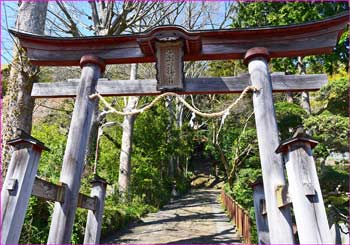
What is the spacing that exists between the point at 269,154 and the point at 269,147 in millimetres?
74

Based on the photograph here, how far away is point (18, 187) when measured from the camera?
2.19 metres

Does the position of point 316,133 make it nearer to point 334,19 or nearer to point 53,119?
point 334,19

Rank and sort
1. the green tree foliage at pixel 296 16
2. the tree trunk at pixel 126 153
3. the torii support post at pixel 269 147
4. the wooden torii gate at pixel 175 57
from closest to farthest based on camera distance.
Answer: the torii support post at pixel 269 147, the wooden torii gate at pixel 175 57, the green tree foliage at pixel 296 16, the tree trunk at pixel 126 153

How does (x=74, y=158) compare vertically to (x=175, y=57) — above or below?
below

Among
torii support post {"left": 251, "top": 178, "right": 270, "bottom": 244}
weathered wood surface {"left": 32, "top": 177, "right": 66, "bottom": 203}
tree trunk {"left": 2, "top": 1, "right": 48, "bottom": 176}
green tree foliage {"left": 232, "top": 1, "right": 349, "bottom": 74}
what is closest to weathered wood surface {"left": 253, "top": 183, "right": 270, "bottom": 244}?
torii support post {"left": 251, "top": 178, "right": 270, "bottom": 244}

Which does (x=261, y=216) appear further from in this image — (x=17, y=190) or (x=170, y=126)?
(x=170, y=126)

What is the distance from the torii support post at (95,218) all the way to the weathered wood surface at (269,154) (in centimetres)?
224

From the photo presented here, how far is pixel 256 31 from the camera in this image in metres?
3.34

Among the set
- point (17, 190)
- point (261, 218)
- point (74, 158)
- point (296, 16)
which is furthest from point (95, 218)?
point (296, 16)

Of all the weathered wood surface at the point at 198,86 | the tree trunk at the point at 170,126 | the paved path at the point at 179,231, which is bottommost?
the paved path at the point at 179,231

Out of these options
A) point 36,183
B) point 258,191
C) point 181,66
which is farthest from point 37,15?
point 258,191

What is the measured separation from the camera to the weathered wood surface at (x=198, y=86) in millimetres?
3301

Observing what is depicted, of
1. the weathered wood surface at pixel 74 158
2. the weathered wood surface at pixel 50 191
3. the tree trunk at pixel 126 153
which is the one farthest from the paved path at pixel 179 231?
the weathered wood surface at pixel 50 191

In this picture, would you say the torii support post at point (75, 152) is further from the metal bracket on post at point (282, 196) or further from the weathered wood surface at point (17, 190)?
the metal bracket on post at point (282, 196)
